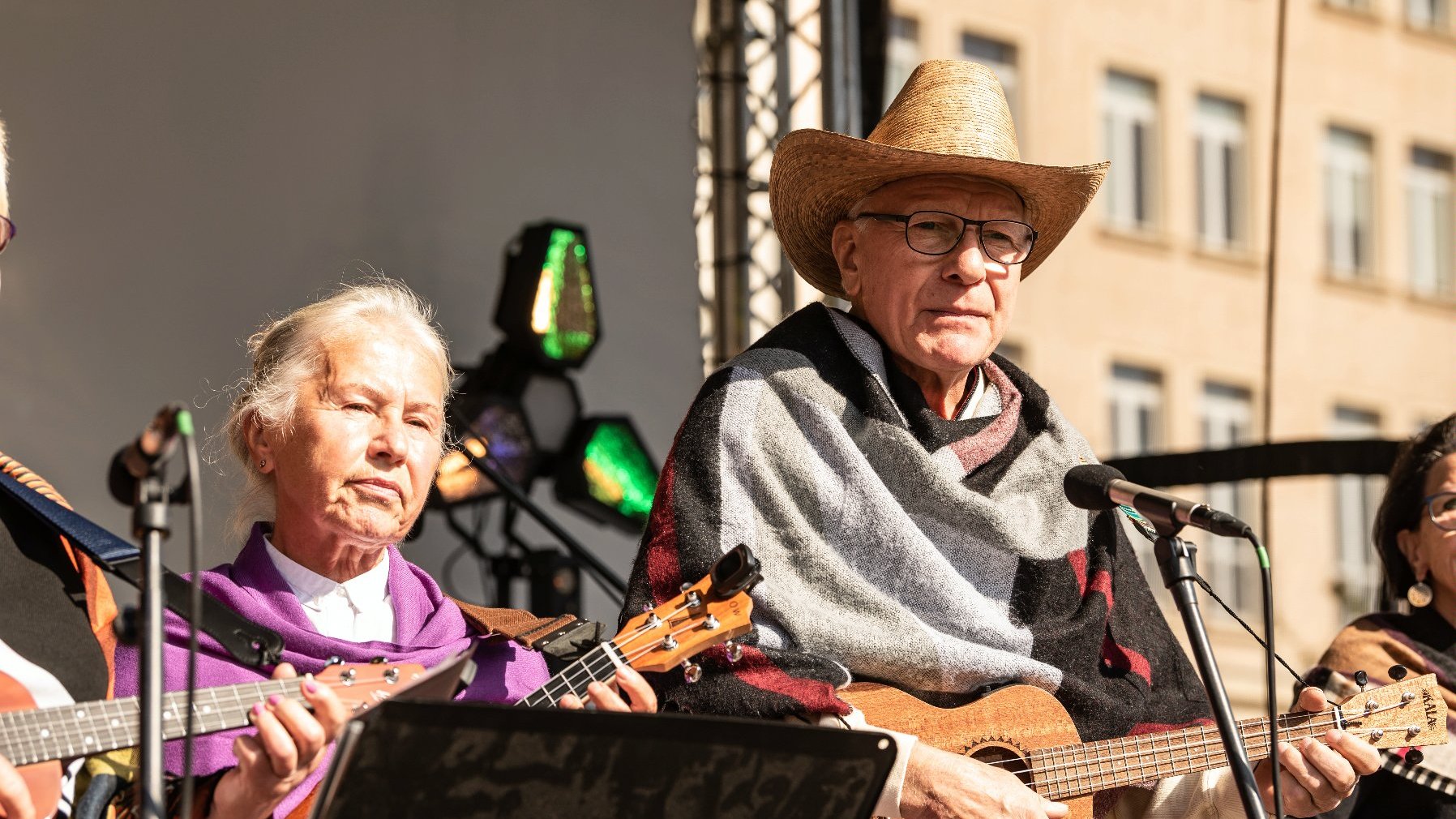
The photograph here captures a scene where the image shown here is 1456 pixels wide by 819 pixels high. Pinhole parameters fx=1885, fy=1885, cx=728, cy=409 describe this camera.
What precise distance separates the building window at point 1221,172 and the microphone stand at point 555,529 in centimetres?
1905

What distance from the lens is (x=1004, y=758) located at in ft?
12.5

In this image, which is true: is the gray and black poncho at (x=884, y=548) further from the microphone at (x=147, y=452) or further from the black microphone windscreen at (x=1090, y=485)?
the microphone at (x=147, y=452)

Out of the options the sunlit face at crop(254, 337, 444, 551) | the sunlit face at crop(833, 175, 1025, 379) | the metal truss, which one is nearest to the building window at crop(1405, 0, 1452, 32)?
the metal truss

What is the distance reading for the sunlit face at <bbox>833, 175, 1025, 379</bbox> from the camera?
4.05 metres

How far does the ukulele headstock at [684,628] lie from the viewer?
3545 millimetres

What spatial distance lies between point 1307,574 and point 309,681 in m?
20.9

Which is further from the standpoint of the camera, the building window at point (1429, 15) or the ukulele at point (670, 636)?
the building window at point (1429, 15)

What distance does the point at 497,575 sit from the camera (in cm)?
632

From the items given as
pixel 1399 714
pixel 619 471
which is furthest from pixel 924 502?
pixel 619 471

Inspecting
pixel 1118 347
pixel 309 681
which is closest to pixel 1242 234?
pixel 1118 347

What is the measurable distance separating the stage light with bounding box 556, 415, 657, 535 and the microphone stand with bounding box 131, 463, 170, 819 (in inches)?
143

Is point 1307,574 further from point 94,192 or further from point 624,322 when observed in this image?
A: point 94,192

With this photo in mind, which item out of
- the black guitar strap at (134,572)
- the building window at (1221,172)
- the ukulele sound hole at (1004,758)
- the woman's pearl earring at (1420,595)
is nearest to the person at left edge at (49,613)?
the black guitar strap at (134,572)

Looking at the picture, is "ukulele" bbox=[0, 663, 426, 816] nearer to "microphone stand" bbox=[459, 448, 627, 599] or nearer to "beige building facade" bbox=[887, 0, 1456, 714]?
"microphone stand" bbox=[459, 448, 627, 599]
